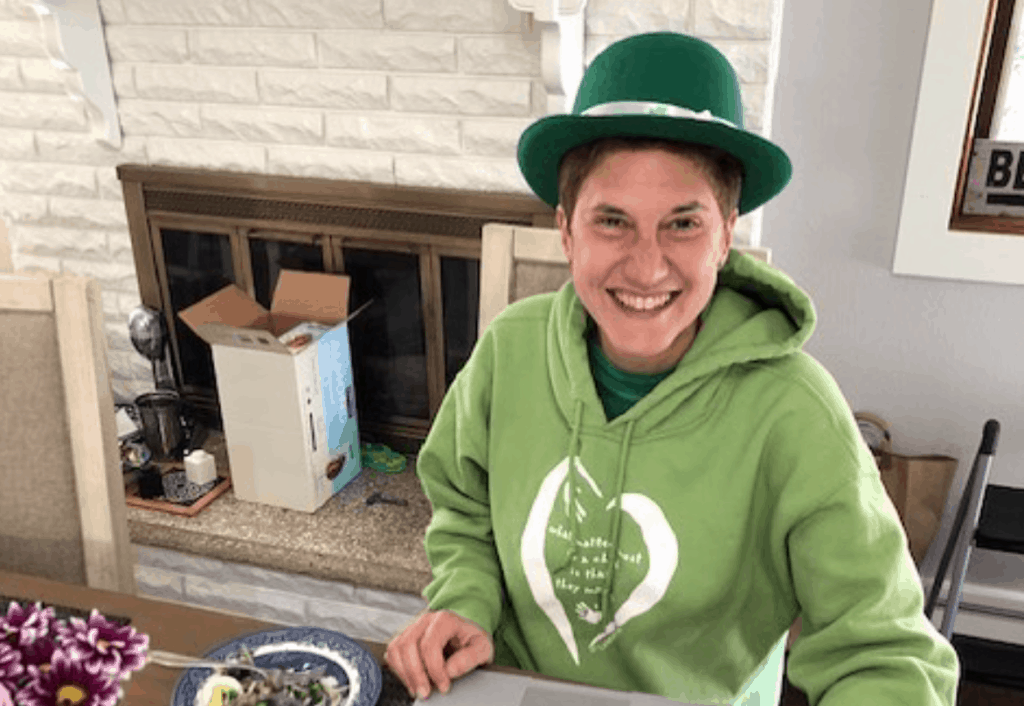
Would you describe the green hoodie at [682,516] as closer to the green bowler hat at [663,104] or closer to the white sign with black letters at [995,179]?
the green bowler hat at [663,104]

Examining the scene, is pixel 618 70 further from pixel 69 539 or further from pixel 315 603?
pixel 315 603

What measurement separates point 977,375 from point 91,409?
1641 millimetres

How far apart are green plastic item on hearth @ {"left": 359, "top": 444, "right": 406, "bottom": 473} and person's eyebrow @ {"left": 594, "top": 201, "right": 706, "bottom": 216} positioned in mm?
1275

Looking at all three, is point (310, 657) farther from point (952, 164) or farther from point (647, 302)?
point (952, 164)

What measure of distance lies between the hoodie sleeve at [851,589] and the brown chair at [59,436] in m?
0.82

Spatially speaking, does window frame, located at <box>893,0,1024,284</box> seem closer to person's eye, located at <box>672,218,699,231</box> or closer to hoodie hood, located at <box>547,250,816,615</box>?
hoodie hood, located at <box>547,250,816,615</box>

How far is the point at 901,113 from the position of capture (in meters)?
1.83

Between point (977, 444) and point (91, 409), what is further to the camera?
point (977, 444)

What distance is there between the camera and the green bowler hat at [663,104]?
90 cm

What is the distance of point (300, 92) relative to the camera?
1.93m

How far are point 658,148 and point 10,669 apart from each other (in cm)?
68

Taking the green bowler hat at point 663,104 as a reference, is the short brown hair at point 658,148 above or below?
below

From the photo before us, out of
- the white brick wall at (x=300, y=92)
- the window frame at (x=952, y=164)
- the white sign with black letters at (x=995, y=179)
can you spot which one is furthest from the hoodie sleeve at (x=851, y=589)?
the white sign with black letters at (x=995, y=179)

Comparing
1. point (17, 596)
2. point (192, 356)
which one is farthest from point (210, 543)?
point (17, 596)
